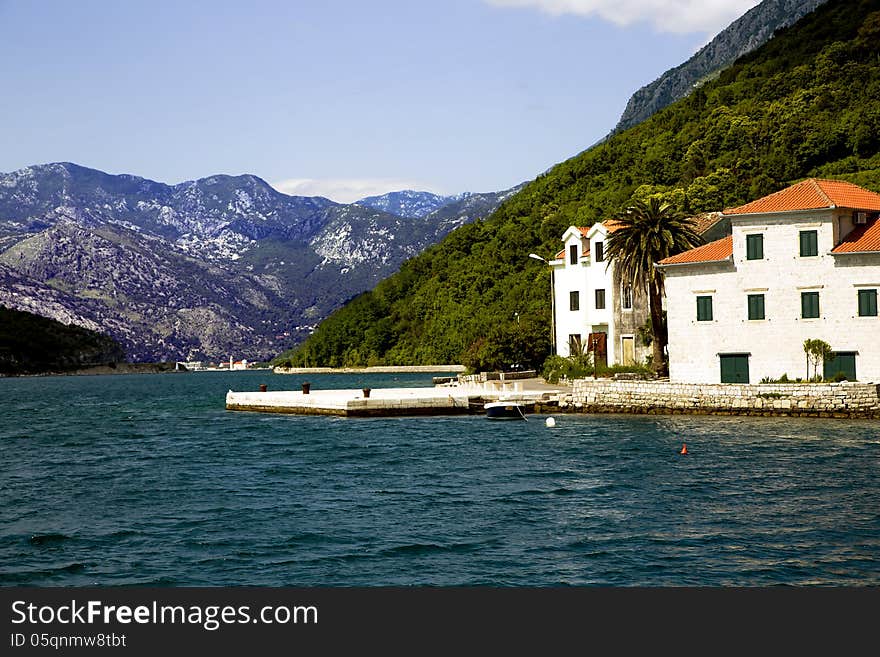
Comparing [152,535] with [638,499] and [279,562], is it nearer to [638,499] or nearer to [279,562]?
[279,562]

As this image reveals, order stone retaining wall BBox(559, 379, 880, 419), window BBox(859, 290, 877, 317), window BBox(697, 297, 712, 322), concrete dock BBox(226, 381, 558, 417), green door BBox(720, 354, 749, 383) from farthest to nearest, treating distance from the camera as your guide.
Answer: concrete dock BBox(226, 381, 558, 417) < window BBox(697, 297, 712, 322) < green door BBox(720, 354, 749, 383) < window BBox(859, 290, 877, 317) < stone retaining wall BBox(559, 379, 880, 419)

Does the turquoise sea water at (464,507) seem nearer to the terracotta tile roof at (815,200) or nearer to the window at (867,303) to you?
the window at (867,303)

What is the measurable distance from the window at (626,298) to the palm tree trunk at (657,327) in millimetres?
6626

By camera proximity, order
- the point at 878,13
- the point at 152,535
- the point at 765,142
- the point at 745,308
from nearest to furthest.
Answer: the point at 152,535
the point at 745,308
the point at 765,142
the point at 878,13

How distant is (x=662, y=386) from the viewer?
53.8 m

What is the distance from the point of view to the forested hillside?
127938 millimetres

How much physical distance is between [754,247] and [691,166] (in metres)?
96.3

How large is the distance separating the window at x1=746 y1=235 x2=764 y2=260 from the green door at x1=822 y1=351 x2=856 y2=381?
620 centimetres

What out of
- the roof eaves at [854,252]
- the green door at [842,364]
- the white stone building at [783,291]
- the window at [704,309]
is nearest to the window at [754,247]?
the white stone building at [783,291]

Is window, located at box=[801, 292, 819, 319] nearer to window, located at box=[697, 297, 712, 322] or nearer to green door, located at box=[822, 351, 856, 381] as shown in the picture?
green door, located at box=[822, 351, 856, 381]

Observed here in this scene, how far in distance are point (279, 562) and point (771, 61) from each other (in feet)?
525

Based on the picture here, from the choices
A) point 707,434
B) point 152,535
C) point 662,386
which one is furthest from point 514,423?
point 152,535

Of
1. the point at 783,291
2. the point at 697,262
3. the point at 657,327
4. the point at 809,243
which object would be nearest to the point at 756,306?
the point at 783,291

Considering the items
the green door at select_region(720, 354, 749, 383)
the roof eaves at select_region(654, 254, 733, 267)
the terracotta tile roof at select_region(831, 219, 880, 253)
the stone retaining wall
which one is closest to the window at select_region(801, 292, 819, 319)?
the terracotta tile roof at select_region(831, 219, 880, 253)
